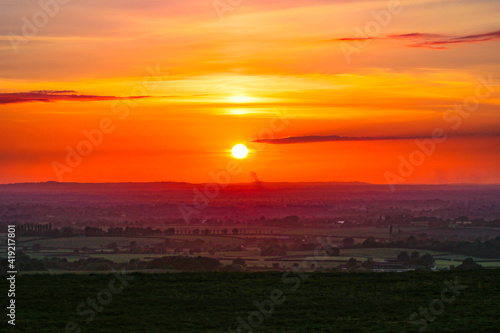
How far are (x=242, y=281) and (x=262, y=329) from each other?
468 centimetres

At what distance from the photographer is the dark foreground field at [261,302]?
14.0 m

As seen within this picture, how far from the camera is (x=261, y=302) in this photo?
629 inches

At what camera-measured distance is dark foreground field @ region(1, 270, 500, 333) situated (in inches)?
550

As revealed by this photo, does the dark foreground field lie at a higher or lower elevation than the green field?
lower

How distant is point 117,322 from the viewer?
14227 mm

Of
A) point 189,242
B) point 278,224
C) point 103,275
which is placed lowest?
point 103,275

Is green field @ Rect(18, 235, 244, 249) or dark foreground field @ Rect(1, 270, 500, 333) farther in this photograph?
green field @ Rect(18, 235, 244, 249)

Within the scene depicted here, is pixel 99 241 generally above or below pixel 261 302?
above

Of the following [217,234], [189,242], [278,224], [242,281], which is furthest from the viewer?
[278,224]

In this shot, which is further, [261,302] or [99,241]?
[99,241]

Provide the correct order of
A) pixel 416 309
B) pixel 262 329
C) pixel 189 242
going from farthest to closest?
pixel 189 242 < pixel 416 309 < pixel 262 329

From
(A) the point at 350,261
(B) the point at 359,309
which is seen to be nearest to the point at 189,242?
(A) the point at 350,261

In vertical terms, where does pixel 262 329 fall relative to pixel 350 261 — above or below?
below

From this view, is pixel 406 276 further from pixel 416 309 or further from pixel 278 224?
pixel 278 224
